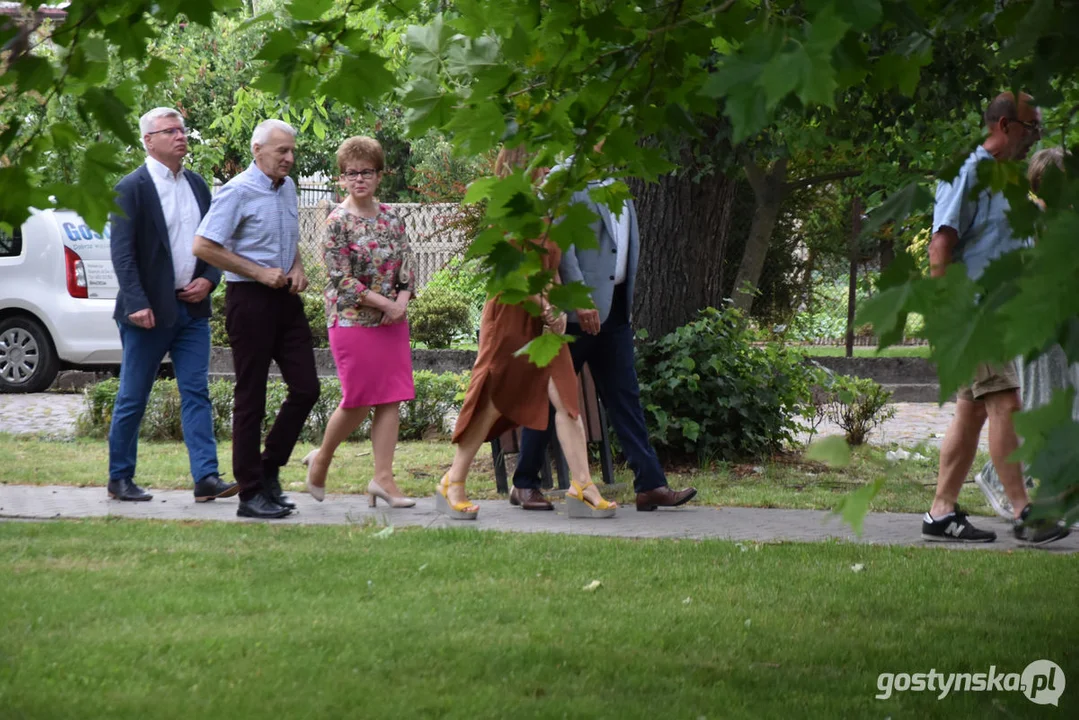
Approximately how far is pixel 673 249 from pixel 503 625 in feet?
19.7

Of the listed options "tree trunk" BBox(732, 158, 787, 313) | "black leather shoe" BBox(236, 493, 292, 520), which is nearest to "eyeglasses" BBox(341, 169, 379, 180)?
"black leather shoe" BBox(236, 493, 292, 520)

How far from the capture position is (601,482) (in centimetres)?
926

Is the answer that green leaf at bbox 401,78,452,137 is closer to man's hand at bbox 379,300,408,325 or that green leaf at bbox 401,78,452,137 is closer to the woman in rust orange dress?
the woman in rust orange dress

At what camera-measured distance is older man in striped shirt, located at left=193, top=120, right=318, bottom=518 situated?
24.8 feet

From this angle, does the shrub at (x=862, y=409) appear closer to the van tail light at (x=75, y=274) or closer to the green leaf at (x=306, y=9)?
the green leaf at (x=306, y=9)

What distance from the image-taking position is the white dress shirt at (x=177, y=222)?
8.12 m

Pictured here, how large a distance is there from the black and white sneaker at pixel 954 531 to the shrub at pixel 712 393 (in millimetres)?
2900

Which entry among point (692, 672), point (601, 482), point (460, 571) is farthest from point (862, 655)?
point (601, 482)

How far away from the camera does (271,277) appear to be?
7.54 metres

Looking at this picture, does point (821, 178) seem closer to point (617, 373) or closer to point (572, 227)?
point (617, 373)

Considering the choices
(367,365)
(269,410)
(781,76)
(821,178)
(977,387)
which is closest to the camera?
(781,76)

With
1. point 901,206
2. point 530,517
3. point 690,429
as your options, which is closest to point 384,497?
point 530,517

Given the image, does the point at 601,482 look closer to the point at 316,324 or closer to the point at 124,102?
the point at 124,102

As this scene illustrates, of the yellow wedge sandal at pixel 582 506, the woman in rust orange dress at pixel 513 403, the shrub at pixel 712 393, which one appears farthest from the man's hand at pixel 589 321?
the shrub at pixel 712 393
